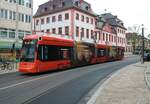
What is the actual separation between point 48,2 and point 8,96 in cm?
5746

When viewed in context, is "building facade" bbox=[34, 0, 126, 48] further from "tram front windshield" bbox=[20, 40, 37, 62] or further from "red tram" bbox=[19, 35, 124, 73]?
"tram front windshield" bbox=[20, 40, 37, 62]

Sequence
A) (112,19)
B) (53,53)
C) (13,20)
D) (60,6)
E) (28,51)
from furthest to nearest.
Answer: (112,19) → (60,6) → (13,20) → (53,53) → (28,51)

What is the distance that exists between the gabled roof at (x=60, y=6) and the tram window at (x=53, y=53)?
3377 centimetres

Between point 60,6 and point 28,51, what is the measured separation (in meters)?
42.2

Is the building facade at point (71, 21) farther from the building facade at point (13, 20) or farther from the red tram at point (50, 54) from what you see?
the red tram at point (50, 54)

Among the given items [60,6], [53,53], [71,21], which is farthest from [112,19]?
[53,53]

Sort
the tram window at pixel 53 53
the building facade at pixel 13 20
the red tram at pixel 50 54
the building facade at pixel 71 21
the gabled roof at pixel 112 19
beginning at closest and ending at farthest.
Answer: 1. the red tram at pixel 50 54
2. the tram window at pixel 53 53
3. the building facade at pixel 13 20
4. the building facade at pixel 71 21
5. the gabled roof at pixel 112 19

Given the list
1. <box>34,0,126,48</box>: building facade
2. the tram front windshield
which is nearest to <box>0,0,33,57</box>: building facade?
<box>34,0,126,48</box>: building facade

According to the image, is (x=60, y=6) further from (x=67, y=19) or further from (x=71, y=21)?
(x=71, y=21)

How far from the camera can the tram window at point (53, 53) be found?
20328 mm

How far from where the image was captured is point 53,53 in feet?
72.3

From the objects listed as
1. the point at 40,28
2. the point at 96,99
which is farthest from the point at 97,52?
the point at 40,28

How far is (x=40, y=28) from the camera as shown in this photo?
6619cm

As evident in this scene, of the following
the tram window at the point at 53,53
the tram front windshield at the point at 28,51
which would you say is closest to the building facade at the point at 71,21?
the tram window at the point at 53,53
